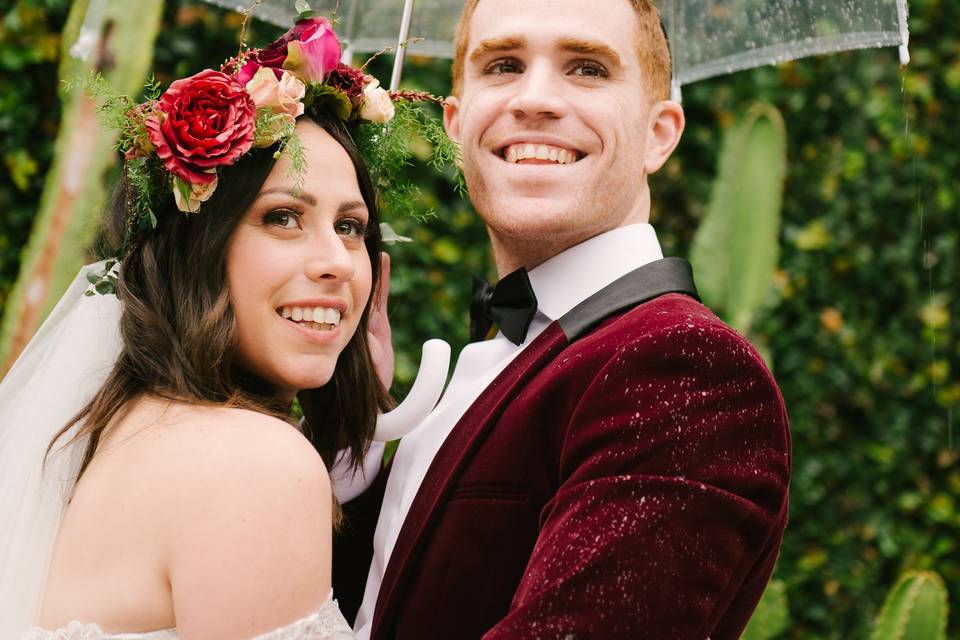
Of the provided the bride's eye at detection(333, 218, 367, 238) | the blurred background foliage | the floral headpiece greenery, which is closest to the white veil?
the floral headpiece greenery

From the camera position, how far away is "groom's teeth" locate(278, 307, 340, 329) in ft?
7.62

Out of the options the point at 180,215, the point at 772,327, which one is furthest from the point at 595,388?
the point at 772,327

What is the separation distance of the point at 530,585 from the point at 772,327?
3.84 m

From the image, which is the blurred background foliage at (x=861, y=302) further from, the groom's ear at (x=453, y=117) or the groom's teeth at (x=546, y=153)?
the groom's teeth at (x=546, y=153)

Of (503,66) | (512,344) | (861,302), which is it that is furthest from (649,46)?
(861,302)

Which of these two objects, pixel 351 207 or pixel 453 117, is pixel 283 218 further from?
pixel 453 117

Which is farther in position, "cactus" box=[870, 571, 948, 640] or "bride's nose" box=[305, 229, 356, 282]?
"cactus" box=[870, 571, 948, 640]

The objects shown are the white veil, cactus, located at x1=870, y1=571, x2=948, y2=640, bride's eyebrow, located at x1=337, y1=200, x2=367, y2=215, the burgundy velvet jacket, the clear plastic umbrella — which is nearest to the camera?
the burgundy velvet jacket

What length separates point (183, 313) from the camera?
2270 mm

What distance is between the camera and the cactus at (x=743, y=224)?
4574mm

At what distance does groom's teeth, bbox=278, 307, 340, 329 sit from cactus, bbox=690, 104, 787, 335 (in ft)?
8.31

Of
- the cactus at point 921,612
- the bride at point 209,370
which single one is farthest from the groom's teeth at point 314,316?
the cactus at point 921,612

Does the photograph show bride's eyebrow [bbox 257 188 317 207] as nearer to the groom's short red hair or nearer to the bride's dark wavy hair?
the bride's dark wavy hair

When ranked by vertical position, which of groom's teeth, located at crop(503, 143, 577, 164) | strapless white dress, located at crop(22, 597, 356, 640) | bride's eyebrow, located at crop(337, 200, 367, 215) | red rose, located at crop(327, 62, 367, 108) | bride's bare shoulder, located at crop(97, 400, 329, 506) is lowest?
strapless white dress, located at crop(22, 597, 356, 640)
